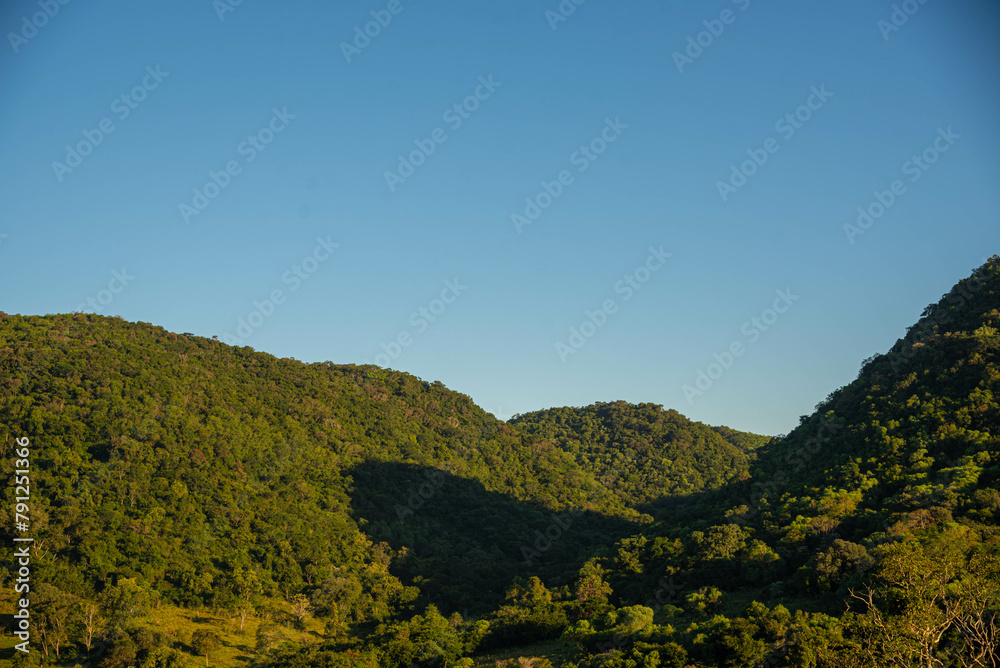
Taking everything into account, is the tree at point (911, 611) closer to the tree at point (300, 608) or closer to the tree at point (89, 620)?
the tree at point (89, 620)

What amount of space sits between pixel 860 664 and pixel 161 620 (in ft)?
150

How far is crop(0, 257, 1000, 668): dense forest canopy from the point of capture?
33188 mm

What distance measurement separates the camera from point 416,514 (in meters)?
80.4

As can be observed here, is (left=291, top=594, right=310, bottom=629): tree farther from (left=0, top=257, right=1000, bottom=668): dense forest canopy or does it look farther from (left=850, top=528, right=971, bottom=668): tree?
(left=850, top=528, right=971, bottom=668): tree

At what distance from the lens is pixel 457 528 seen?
7950 centimetres

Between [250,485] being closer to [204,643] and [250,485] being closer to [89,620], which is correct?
[204,643]

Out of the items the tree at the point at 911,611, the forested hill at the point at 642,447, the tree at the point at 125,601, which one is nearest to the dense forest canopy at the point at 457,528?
the tree at the point at 911,611

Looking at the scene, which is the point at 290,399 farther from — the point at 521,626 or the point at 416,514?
the point at 521,626

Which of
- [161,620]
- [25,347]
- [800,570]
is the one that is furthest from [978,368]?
[25,347]

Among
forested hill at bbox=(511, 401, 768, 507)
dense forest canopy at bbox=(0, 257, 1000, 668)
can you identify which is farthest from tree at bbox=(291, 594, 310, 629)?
forested hill at bbox=(511, 401, 768, 507)

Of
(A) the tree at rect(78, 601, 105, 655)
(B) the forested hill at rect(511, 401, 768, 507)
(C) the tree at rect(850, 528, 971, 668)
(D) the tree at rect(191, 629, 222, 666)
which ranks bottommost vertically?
(D) the tree at rect(191, 629, 222, 666)

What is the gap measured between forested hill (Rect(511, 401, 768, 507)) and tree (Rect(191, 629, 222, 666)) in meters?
78.0

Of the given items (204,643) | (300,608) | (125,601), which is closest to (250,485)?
(300,608)

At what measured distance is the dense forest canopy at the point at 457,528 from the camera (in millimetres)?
33188
